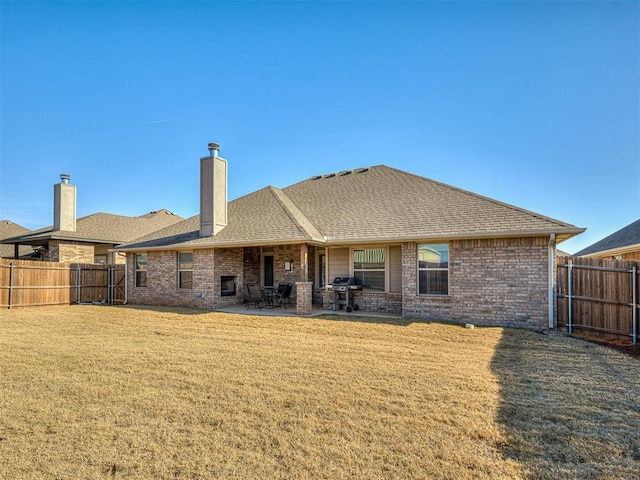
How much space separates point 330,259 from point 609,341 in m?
8.00

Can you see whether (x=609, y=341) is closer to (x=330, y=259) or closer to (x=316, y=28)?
(x=330, y=259)

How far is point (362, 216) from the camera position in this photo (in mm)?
12797

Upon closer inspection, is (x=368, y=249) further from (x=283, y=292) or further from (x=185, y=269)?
(x=185, y=269)

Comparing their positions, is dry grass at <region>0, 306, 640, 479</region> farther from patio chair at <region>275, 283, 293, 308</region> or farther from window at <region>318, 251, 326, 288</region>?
window at <region>318, 251, 326, 288</region>

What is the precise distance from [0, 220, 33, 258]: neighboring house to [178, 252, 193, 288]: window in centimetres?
1554

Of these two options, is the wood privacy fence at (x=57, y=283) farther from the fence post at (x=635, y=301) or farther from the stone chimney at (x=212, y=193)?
the fence post at (x=635, y=301)

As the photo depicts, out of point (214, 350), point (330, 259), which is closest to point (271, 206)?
point (330, 259)

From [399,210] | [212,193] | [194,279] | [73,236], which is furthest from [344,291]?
[73,236]

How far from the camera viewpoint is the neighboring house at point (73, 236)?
18.2 m

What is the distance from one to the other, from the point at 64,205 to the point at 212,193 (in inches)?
410

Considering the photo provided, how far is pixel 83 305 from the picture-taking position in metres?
14.9

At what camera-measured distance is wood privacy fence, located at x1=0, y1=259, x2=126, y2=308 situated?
43.6 ft

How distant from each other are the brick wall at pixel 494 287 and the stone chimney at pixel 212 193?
7.80m

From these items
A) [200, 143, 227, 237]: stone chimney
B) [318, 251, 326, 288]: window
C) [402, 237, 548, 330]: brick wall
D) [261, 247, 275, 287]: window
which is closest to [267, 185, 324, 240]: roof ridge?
[318, 251, 326, 288]: window
